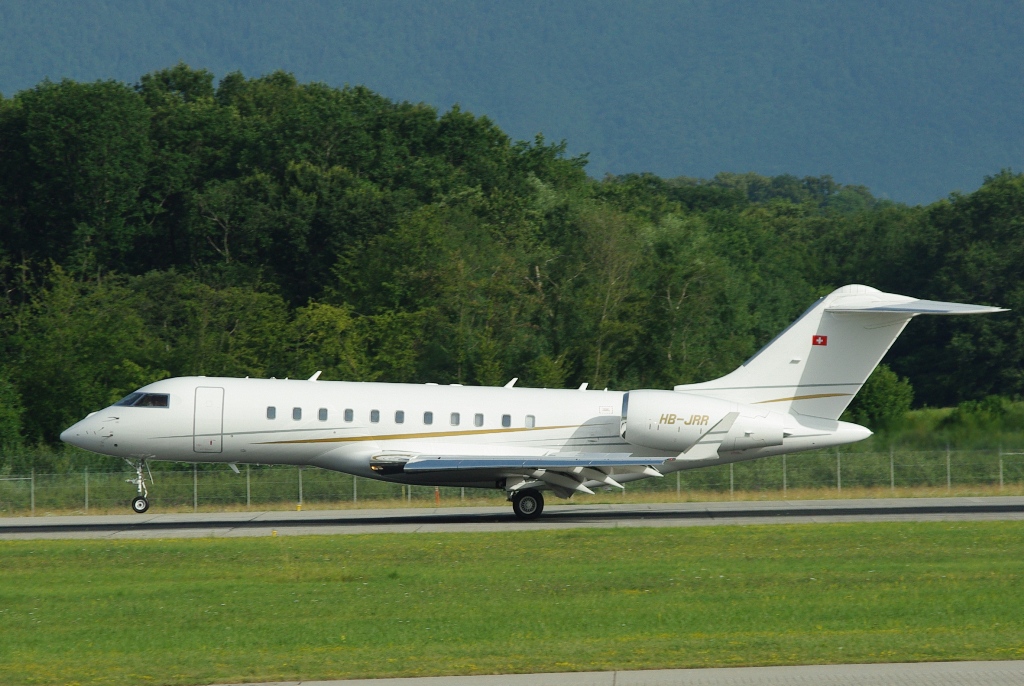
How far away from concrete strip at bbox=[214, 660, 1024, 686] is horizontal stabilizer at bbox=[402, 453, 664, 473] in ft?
49.7

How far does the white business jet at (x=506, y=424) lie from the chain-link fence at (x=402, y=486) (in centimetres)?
629

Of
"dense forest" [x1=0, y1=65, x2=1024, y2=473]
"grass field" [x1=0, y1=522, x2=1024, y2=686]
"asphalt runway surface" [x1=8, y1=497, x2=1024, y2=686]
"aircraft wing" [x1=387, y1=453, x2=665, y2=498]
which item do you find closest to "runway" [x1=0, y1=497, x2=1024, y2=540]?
"asphalt runway surface" [x1=8, y1=497, x2=1024, y2=686]

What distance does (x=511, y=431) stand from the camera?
28938 mm

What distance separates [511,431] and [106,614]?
46.1 feet

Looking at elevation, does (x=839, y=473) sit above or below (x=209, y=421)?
below

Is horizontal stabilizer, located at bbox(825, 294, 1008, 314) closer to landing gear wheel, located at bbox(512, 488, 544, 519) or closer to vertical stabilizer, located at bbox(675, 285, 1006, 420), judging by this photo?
vertical stabilizer, located at bbox(675, 285, 1006, 420)

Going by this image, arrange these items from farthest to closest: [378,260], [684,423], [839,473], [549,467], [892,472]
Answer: [378,260]
[839,473]
[892,472]
[684,423]
[549,467]

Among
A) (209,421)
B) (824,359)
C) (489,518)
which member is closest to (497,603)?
(489,518)

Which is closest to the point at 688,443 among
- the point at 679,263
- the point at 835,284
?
the point at 679,263

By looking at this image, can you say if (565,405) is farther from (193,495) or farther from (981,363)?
(981,363)

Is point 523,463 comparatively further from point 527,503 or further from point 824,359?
point 824,359

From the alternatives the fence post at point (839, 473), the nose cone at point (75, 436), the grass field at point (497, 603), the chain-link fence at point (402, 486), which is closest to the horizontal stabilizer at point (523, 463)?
the grass field at point (497, 603)

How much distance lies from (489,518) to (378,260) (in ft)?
101

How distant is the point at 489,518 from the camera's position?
97.2 feet
